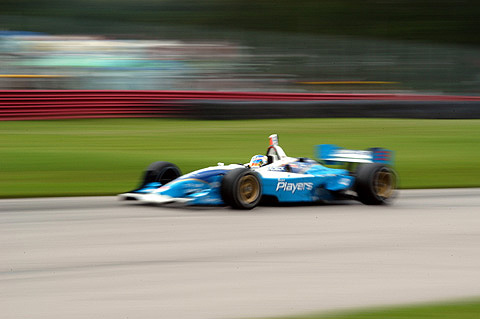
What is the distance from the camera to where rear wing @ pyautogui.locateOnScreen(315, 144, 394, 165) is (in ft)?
35.1

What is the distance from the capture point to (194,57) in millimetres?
25375

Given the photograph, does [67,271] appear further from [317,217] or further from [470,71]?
[470,71]

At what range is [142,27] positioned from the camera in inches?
1054

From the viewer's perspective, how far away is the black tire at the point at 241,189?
9039 mm

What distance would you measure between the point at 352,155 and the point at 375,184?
74 centimetres

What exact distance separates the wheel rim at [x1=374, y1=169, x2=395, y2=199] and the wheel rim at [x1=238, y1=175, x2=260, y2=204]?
6.24 feet

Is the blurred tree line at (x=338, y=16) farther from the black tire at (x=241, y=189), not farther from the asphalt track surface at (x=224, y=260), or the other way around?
the asphalt track surface at (x=224, y=260)

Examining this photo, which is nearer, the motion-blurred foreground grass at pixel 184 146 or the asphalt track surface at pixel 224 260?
the asphalt track surface at pixel 224 260

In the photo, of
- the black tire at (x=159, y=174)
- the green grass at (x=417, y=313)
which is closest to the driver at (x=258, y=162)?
the black tire at (x=159, y=174)

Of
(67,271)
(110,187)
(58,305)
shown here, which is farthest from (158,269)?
(110,187)

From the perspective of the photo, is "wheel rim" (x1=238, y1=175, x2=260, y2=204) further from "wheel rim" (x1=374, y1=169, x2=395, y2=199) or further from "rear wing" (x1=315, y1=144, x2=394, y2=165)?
"wheel rim" (x1=374, y1=169, x2=395, y2=199)

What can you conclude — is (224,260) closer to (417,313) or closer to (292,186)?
(417,313)

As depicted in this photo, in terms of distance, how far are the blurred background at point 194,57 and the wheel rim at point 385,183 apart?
14.1 m

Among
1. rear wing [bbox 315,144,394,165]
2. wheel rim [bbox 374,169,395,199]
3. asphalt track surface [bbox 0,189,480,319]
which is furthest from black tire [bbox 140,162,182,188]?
wheel rim [bbox 374,169,395,199]
